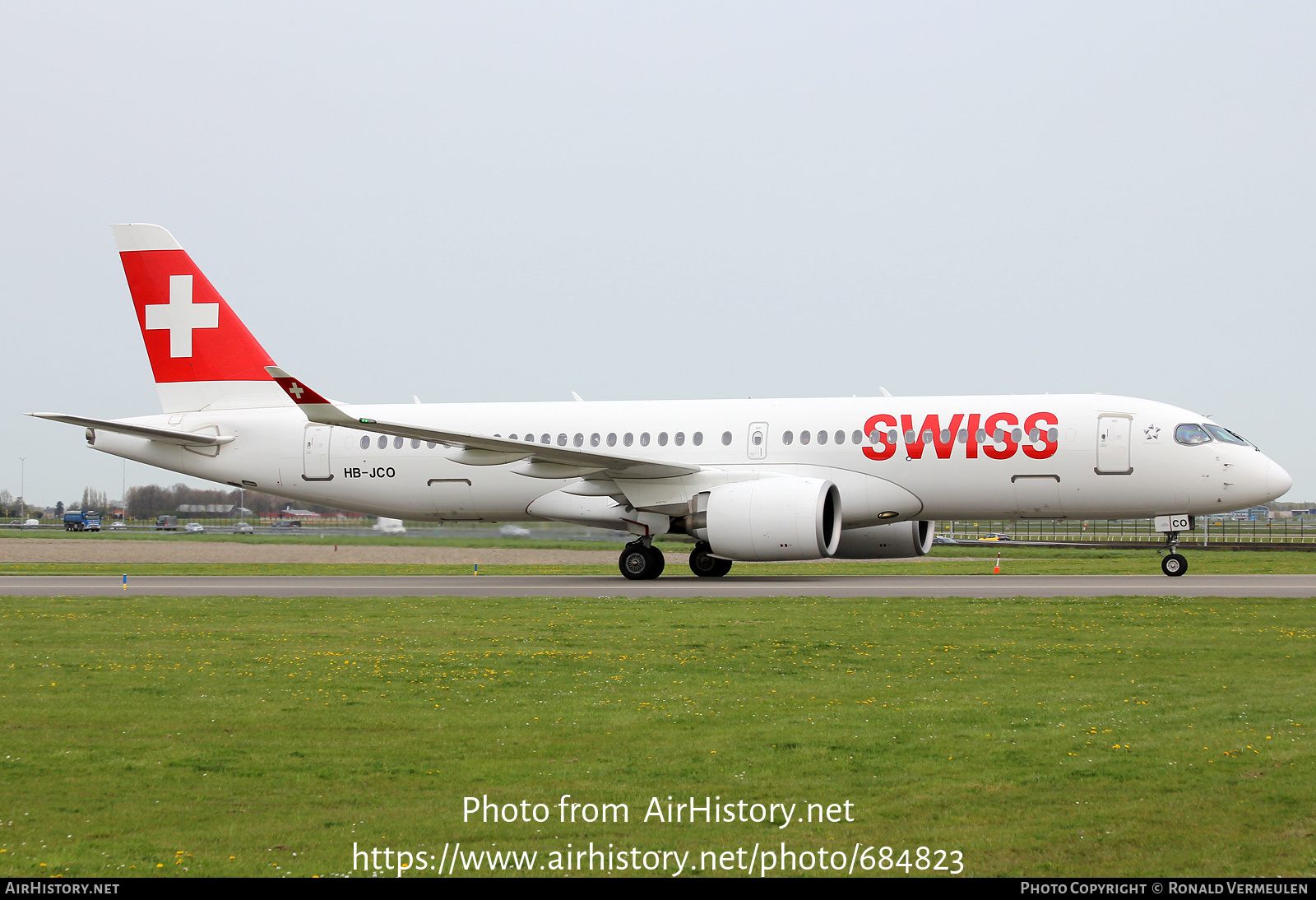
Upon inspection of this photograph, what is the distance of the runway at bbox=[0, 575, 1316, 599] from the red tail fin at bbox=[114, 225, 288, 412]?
4.48 m

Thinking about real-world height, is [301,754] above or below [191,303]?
below

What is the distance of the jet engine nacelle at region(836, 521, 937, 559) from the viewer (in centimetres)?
2602

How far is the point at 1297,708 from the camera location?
329 inches

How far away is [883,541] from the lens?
85.8ft

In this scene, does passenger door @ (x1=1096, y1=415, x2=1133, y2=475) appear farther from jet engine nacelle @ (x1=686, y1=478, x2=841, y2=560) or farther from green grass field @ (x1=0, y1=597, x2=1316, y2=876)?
green grass field @ (x1=0, y1=597, x2=1316, y2=876)

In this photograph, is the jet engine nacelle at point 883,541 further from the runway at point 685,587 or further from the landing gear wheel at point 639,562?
the landing gear wheel at point 639,562

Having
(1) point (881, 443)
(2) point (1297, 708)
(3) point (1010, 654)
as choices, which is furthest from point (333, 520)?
(2) point (1297, 708)

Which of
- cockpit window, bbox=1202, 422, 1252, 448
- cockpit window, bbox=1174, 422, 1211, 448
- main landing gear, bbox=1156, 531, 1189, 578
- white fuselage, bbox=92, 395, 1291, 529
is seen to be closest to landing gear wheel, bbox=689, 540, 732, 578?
white fuselage, bbox=92, 395, 1291, 529

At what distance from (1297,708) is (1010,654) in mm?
3322

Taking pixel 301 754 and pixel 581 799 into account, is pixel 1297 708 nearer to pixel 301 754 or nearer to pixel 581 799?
pixel 581 799

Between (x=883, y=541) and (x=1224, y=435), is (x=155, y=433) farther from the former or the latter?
(x=1224, y=435)

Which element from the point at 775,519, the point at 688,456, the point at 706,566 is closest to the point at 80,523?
the point at 706,566

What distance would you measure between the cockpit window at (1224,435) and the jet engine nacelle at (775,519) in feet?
23.5

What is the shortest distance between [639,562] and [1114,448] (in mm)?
9574
